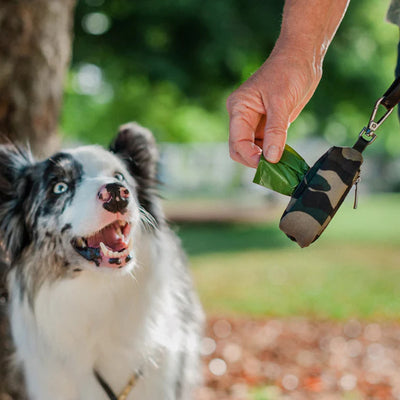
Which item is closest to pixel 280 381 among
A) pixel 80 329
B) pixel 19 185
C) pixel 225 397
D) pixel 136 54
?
pixel 225 397

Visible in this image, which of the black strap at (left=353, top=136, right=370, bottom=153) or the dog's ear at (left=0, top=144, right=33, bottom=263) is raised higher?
the black strap at (left=353, top=136, right=370, bottom=153)

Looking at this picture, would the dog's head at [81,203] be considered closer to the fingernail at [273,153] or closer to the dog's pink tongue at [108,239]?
the dog's pink tongue at [108,239]

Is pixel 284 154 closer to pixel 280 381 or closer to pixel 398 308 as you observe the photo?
pixel 280 381

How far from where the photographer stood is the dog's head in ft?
7.51

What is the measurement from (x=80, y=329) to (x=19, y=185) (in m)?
0.71

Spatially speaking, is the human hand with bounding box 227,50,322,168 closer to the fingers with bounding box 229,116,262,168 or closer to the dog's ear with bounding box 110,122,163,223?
the fingers with bounding box 229,116,262,168

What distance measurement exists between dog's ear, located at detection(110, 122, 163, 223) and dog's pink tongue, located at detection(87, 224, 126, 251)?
491mm

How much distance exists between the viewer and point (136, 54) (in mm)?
11844

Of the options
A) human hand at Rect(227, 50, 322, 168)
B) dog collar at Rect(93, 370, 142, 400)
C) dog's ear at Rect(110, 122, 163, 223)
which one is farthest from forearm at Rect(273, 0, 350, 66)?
dog collar at Rect(93, 370, 142, 400)

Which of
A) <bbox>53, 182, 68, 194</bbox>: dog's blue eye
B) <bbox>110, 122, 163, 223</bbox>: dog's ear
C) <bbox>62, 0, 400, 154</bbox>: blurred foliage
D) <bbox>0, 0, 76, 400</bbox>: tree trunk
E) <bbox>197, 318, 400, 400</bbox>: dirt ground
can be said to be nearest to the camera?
<bbox>53, 182, 68, 194</bbox>: dog's blue eye

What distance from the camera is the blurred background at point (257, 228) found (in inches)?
182

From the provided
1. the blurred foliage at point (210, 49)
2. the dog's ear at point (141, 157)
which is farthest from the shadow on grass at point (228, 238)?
the dog's ear at point (141, 157)

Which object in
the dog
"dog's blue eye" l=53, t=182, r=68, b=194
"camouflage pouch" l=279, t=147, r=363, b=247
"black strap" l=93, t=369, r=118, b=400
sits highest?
"camouflage pouch" l=279, t=147, r=363, b=247

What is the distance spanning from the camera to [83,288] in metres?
2.52
